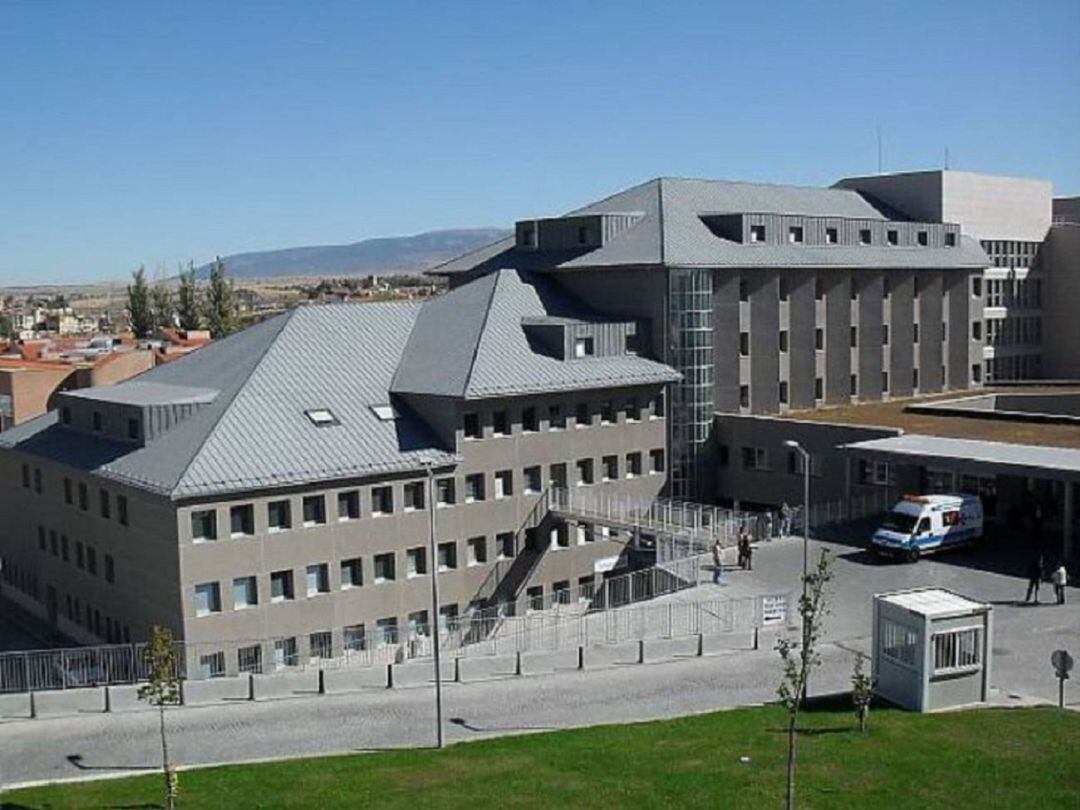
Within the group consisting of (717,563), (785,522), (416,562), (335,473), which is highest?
(335,473)

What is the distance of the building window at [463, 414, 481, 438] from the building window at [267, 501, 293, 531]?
28.5 ft

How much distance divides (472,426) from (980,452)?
19340mm

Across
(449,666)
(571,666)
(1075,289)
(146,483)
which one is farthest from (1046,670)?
(1075,289)

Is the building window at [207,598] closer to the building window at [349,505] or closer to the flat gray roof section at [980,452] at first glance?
the building window at [349,505]

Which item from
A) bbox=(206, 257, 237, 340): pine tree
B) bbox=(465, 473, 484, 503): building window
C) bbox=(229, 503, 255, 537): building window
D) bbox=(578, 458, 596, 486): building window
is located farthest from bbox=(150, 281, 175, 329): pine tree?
bbox=(229, 503, 255, 537): building window

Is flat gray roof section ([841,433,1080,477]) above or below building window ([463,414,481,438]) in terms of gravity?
below

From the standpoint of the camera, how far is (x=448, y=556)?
169 feet

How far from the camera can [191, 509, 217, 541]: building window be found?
43875 millimetres

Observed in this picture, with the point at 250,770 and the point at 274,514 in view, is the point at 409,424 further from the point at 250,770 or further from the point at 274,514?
the point at 250,770

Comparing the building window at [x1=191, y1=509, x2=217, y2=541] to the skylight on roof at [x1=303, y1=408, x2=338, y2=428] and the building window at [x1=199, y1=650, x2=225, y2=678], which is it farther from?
the skylight on roof at [x1=303, y1=408, x2=338, y2=428]

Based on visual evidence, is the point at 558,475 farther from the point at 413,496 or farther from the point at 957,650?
the point at 957,650

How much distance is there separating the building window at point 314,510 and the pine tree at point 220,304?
3304 inches

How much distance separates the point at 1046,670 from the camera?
3356cm

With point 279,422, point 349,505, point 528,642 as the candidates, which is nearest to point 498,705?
point 528,642
